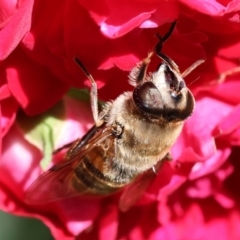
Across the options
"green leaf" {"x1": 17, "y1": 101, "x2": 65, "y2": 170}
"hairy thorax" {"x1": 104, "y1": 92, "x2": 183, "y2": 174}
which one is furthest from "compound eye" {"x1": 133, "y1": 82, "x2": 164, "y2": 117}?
"green leaf" {"x1": 17, "y1": 101, "x2": 65, "y2": 170}

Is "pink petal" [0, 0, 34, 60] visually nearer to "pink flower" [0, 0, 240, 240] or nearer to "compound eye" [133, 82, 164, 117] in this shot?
"pink flower" [0, 0, 240, 240]

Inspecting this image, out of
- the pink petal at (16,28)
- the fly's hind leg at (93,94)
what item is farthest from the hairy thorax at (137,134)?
the pink petal at (16,28)

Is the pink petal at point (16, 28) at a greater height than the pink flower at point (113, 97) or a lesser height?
greater

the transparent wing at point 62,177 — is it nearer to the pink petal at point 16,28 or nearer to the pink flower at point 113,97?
the pink flower at point 113,97

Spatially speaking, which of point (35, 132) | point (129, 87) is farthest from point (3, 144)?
point (129, 87)

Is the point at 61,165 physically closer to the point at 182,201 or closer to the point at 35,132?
the point at 35,132

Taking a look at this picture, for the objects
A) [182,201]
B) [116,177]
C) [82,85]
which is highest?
[82,85]
